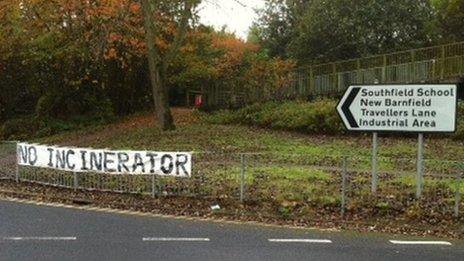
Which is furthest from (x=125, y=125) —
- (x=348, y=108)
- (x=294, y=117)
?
(x=348, y=108)

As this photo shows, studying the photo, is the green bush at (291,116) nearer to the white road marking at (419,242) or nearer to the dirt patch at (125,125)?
the dirt patch at (125,125)

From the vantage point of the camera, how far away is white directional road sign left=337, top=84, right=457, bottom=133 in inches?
444

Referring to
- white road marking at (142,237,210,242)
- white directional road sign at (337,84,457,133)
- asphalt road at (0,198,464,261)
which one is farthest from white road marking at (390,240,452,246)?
white road marking at (142,237,210,242)

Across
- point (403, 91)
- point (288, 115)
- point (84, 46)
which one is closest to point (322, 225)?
point (403, 91)

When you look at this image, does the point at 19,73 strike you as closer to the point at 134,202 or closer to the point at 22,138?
the point at 22,138

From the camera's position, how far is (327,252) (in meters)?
8.72

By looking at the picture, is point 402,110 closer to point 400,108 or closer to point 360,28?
point 400,108

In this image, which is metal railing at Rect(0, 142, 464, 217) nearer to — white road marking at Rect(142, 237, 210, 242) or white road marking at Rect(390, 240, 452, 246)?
white road marking at Rect(390, 240, 452, 246)

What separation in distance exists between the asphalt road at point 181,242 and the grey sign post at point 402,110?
2.46 meters

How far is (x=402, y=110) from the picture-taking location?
11.6m

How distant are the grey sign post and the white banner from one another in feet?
11.3

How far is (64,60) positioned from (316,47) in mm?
16578

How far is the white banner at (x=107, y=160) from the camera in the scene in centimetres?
1269

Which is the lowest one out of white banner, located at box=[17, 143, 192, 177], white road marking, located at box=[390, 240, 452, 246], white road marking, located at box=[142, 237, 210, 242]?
white road marking, located at box=[390, 240, 452, 246]
